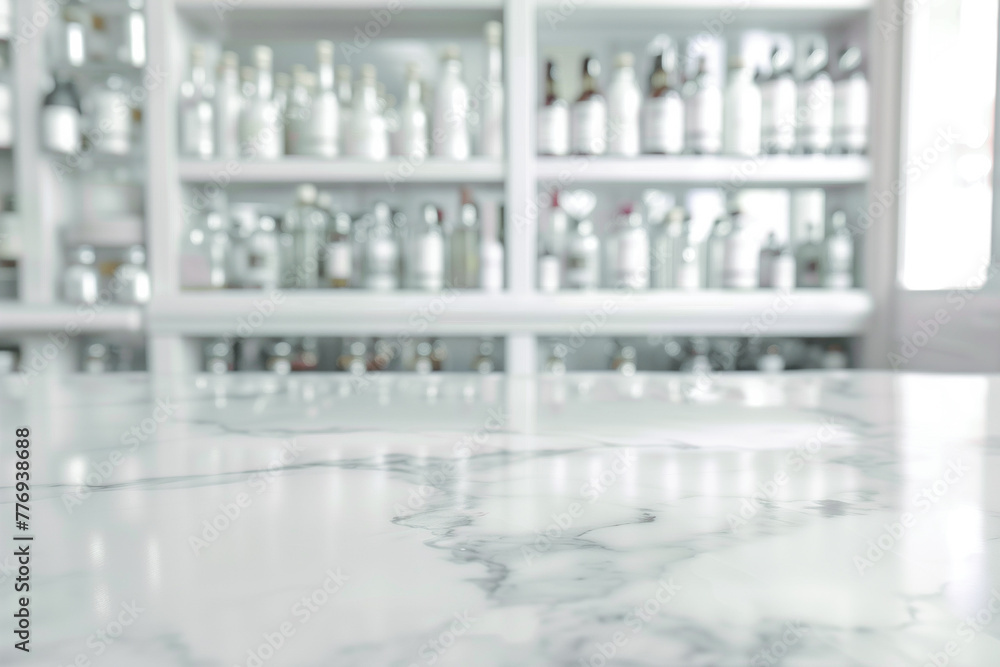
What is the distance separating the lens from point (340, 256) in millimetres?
1818

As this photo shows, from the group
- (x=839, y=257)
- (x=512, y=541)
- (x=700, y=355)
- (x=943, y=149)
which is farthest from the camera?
(x=700, y=355)

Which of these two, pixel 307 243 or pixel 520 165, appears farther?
pixel 307 243

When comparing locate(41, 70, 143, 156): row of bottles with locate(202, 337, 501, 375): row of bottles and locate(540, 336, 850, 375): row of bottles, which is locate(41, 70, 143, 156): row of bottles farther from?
locate(540, 336, 850, 375): row of bottles

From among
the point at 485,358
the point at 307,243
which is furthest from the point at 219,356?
the point at 485,358

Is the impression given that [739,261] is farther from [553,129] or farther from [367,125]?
[367,125]

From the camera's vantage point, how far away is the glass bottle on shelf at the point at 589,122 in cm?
177

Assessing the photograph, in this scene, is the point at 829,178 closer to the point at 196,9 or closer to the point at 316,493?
the point at 196,9

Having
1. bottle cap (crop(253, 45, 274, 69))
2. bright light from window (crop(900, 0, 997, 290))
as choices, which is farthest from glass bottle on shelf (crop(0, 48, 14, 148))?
bright light from window (crop(900, 0, 997, 290))

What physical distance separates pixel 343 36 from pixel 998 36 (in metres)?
1.53

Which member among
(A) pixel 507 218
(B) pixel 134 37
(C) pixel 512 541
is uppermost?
(B) pixel 134 37

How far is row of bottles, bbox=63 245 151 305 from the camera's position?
71.9 inches

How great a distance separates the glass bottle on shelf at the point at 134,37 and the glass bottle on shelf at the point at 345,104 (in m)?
0.52

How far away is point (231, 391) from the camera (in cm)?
59

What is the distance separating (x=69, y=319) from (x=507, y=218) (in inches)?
43.3
